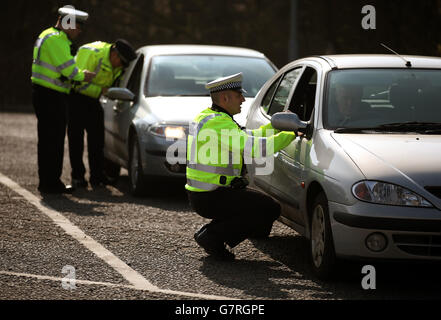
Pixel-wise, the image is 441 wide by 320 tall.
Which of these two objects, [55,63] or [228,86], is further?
[55,63]

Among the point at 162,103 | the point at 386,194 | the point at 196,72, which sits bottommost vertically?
the point at 162,103

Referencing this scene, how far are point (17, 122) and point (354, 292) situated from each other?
15.1 meters

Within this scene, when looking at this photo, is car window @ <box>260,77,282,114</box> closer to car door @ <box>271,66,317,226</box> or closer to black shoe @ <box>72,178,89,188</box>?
car door @ <box>271,66,317,226</box>

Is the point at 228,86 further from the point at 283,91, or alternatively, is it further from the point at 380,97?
the point at 380,97

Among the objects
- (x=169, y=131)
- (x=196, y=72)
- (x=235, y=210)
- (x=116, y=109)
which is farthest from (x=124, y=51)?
(x=235, y=210)

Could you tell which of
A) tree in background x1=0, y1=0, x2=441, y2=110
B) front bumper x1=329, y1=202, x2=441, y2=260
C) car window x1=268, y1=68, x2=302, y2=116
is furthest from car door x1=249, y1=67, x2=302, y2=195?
tree in background x1=0, y1=0, x2=441, y2=110

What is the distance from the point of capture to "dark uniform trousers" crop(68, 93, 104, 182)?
470 inches

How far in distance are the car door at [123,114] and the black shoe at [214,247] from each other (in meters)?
3.95

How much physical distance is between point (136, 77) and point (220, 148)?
5.00 meters

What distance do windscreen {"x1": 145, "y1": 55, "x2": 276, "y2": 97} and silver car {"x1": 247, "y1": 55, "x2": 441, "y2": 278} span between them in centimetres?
299

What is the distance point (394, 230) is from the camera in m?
6.23

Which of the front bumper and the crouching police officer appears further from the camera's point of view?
the crouching police officer


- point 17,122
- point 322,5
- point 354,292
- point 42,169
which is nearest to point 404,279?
point 354,292
